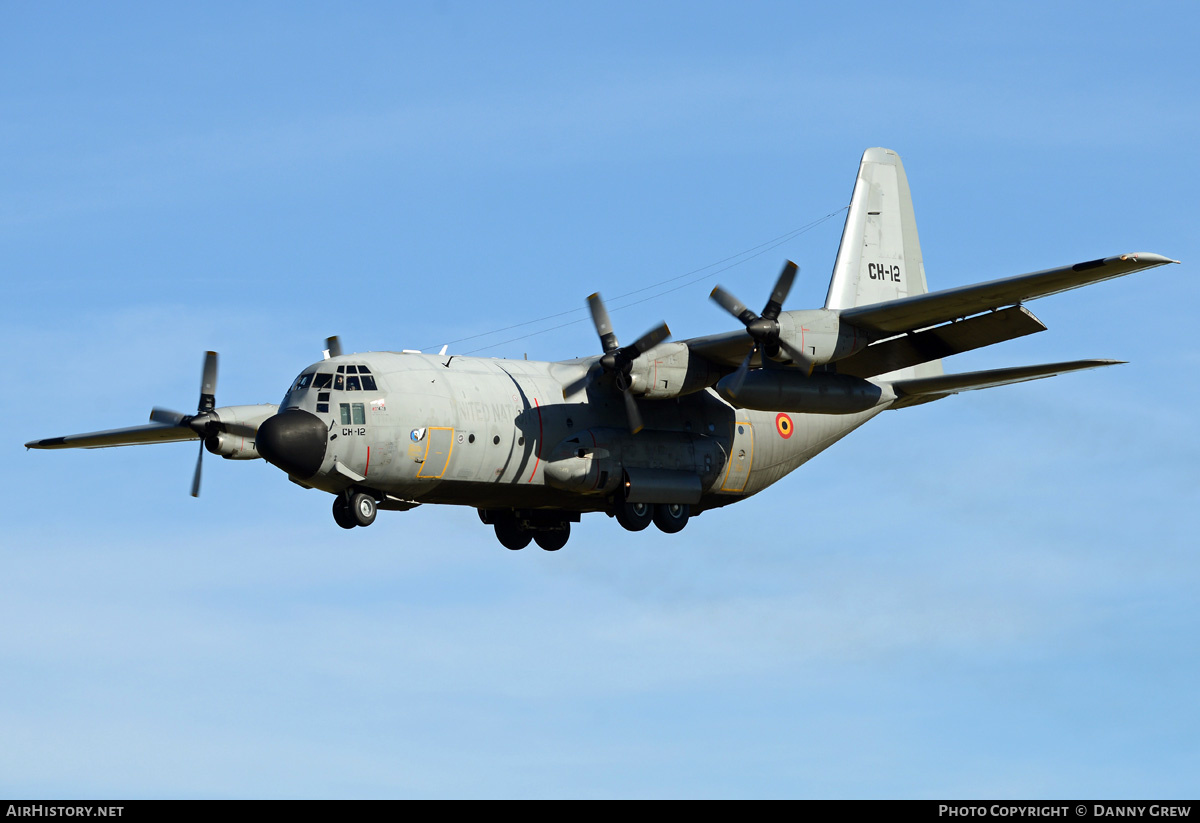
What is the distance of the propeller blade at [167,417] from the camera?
1100 inches

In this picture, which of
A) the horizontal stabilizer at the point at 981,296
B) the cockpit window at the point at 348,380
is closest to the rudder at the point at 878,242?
the horizontal stabilizer at the point at 981,296

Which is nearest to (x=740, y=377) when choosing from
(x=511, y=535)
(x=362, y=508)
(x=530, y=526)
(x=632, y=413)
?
(x=632, y=413)

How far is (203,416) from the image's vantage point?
27.6m

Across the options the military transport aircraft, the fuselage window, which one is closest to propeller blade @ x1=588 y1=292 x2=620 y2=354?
the military transport aircraft

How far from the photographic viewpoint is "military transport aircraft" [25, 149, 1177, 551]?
24.9 metres

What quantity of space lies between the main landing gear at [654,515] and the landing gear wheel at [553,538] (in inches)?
71.7

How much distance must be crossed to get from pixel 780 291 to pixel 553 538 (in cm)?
677

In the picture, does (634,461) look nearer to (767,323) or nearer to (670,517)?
(670,517)

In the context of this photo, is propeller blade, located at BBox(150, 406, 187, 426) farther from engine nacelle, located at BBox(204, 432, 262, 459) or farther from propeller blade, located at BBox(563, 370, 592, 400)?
propeller blade, located at BBox(563, 370, 592, 400)

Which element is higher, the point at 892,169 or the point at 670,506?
the point at 892,169

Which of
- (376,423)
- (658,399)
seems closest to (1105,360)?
(658,399)

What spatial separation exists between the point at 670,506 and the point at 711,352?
9.98ft
